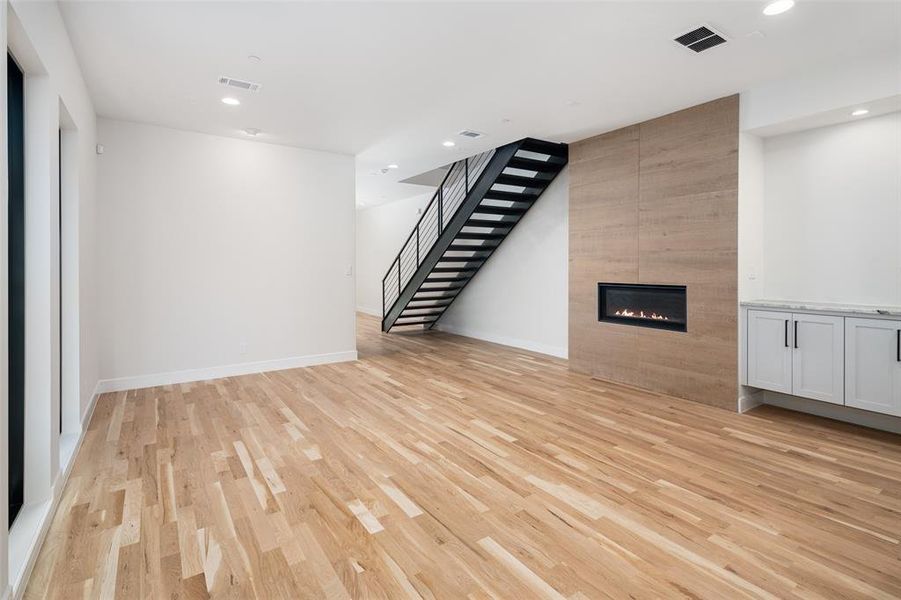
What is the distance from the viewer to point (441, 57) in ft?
11.3

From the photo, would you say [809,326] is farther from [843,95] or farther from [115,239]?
[115,239]

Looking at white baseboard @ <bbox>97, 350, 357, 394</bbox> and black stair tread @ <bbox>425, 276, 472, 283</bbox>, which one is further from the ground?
black stair tread @ <bbox>425, 276, 472, 283</bbox>

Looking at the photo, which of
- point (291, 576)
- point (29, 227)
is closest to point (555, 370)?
point (291, 576)

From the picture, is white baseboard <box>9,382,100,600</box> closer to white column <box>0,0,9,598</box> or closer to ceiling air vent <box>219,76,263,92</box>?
white column <box>0,0,9,598</box>

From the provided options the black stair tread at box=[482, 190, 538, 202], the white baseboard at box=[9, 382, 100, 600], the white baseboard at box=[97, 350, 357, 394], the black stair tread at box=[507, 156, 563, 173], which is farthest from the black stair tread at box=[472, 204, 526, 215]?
the white baseboard at box=[9, 382, 100, 600]

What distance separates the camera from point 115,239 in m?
4.86

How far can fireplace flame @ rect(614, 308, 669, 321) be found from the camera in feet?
16.0

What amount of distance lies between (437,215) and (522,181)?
2756 millimetres

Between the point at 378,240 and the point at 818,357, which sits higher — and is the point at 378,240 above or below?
above

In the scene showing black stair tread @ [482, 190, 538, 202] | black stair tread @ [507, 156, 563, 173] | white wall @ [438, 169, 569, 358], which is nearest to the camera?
black stair tread @ [507, 156, 563, 173]

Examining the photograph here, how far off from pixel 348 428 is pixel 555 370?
9.85 ft

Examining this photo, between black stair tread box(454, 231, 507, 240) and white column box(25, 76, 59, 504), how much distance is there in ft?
Answer: 15.9

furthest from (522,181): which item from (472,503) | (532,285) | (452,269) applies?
(472,503)

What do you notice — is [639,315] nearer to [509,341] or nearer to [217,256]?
[509,341]
